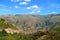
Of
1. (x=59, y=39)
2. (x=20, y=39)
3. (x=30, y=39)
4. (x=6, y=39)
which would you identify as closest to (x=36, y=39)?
(x=30, y=39)

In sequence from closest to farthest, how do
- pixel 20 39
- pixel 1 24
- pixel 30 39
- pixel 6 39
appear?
pixel 6 39 < pixel 20 39 < pixel 30 39 < pixel 1 24

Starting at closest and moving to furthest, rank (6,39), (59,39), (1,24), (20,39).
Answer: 1. (6,39)
2. (59,39)
3. (20,39)
4. (1,24)

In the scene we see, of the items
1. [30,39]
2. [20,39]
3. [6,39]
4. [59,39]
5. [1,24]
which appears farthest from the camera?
[1,24]

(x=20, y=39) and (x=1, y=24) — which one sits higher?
(x=1, y=24)

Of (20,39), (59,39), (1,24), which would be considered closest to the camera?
(59,39)

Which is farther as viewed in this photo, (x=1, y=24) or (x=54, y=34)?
(x=1, y=24)

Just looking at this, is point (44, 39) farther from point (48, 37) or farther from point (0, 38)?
point (0, 38)

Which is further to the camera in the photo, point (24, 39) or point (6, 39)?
point (24, 39)

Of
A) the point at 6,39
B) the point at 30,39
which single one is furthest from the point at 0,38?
the point at 30,39

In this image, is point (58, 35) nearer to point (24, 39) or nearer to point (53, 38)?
point (53, 38)

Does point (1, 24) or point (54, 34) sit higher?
point (1, 24)
